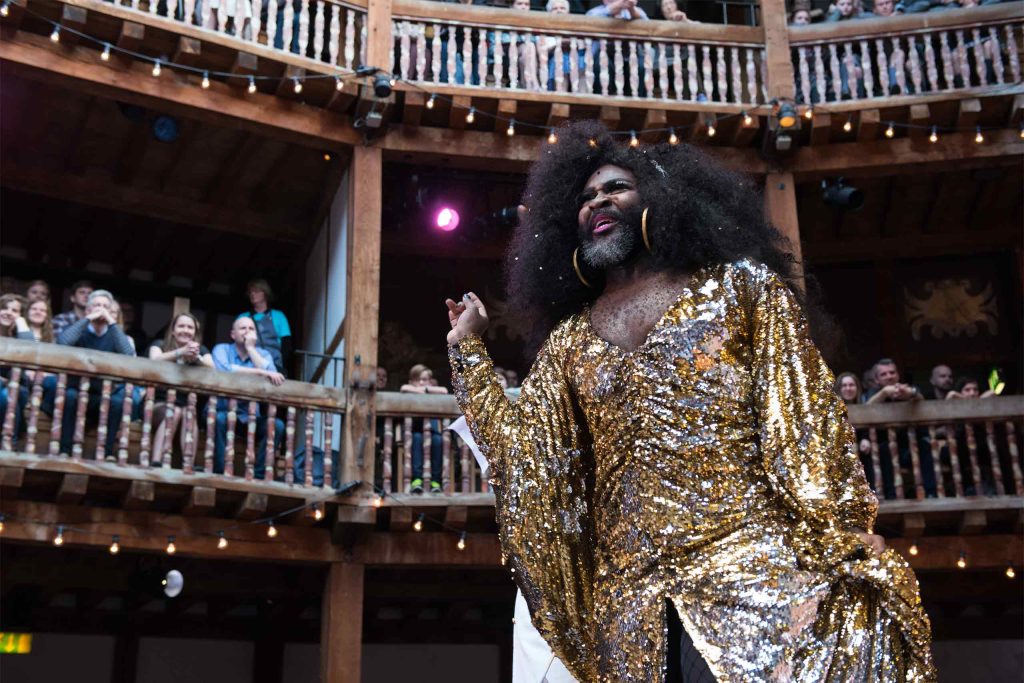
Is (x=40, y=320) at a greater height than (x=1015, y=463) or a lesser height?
greater

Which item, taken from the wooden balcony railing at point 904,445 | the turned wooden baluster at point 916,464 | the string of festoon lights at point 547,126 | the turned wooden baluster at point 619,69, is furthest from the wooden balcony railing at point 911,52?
the turned wooden baluster at point 916,464

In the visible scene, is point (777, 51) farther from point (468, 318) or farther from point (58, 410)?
point (468, 318)

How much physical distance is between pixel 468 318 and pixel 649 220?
0.58 metres

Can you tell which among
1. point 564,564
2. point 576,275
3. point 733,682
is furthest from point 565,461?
point 733,682

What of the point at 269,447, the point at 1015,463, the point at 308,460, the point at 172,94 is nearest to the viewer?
the point at 269,447

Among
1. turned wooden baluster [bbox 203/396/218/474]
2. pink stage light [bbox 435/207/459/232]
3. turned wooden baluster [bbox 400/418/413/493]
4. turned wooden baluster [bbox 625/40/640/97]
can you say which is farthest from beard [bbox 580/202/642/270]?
pink stage light [bbox 435/207/459/232]

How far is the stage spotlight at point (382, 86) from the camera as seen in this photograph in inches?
352

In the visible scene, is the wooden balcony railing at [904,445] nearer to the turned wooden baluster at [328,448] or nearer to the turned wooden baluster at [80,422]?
the turned wooden baluster at [328,448]

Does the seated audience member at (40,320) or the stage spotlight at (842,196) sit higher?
the stage spotlight at (842,196)


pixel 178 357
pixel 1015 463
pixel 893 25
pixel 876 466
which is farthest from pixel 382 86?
pixel 1015 463

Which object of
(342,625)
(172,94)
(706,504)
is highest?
(172,94)

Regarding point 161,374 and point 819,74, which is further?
point 819,74

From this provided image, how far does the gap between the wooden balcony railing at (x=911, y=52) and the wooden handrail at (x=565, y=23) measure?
505 mm

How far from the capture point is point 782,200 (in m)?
9.71
